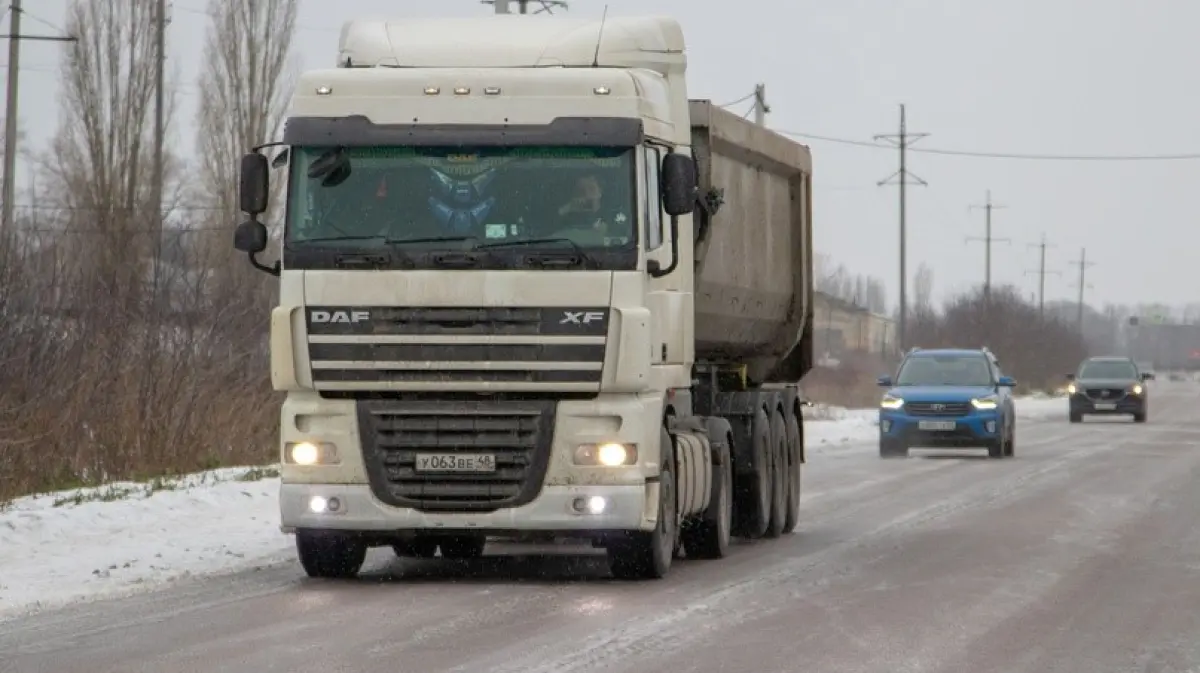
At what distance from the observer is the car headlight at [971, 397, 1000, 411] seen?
34.6 meters

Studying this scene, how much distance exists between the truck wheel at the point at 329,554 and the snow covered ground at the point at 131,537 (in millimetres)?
858

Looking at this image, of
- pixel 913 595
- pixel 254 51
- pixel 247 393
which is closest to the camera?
pixel 913 595

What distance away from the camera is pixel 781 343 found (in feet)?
63.2

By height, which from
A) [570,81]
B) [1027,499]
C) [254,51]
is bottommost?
[1027,499]

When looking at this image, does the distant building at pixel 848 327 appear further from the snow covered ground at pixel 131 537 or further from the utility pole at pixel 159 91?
the snow covered ground at pixel 131 537

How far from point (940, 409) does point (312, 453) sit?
22.1 m

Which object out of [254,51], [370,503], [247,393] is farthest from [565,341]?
[254,51]

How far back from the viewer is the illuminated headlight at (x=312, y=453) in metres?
13.6

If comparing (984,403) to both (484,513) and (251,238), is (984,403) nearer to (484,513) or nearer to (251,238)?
(484,513)

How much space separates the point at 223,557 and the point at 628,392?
149 inches

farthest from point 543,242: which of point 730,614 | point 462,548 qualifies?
point 462,548

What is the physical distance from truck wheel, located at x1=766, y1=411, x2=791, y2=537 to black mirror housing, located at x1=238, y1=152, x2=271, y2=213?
20.7ft

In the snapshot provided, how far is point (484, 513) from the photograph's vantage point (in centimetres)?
1351

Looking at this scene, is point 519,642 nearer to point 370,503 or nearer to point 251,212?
point 370,503
